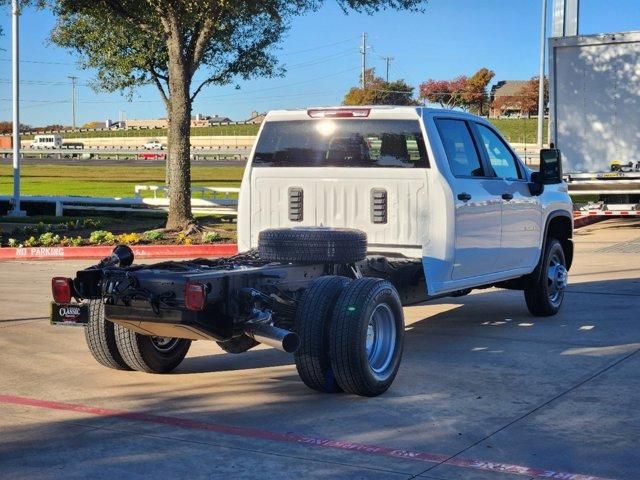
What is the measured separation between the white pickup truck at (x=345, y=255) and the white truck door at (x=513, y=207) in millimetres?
20

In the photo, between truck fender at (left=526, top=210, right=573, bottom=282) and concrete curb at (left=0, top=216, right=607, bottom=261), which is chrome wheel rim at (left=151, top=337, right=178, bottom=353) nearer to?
truck fender at (left=526, top=210, right=573, bottom=282)

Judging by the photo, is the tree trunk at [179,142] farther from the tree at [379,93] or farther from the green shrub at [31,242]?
the tree at [379,93]

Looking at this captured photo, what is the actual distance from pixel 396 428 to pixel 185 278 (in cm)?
167

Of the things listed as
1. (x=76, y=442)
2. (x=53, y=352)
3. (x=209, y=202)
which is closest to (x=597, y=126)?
(x=209, y=202)

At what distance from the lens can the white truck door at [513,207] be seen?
915 cm

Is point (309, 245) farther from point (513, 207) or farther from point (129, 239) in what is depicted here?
point (129, 239)

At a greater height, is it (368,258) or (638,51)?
(638,51)

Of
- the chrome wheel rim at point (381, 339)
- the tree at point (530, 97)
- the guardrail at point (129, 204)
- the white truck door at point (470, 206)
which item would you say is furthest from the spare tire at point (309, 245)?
the tree at point (530, 97)

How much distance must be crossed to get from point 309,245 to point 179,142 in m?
11.4

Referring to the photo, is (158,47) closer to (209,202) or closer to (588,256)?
(209,202)

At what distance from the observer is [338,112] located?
843cm

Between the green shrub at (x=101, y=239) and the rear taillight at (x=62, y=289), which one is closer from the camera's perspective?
the rear taillight at (x=62, y=289)

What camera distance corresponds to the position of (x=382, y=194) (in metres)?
8.26

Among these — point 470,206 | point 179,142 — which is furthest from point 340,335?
point 179,142
